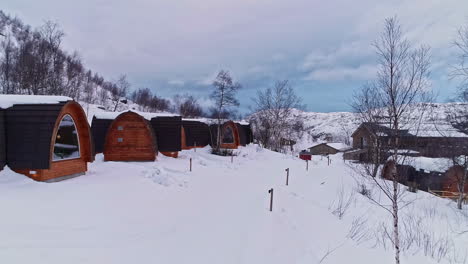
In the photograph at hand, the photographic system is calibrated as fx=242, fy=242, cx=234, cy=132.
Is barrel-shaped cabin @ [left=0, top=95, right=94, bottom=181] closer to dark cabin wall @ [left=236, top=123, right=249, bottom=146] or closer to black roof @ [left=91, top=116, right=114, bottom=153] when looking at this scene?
black roof @ [left=91, top=116, right=114, bottom=153]

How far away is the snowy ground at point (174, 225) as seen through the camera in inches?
179

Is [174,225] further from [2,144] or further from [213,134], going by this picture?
[213,134]

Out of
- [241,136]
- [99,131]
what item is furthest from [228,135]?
[99,131]

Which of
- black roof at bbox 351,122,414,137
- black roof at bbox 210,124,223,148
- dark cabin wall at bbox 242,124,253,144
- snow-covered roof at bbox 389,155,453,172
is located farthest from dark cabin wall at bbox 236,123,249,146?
black roof at bbox 351,122,414,137

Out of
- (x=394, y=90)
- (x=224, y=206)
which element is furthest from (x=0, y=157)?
(x=394, y=90)

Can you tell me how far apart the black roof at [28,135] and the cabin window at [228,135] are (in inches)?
757

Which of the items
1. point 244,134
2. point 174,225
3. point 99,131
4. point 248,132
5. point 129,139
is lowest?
point 174,225

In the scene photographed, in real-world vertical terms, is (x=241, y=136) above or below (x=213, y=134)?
below

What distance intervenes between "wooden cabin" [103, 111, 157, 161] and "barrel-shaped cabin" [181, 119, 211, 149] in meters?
6.97

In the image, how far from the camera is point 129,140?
601 inches

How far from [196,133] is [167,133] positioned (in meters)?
6.79

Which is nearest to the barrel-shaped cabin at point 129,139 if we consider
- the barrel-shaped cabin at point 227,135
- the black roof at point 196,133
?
the black roof at point 196,133

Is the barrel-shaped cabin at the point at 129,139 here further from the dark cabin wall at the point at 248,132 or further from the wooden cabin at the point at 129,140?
the dark cabin wall at the point at 248,132

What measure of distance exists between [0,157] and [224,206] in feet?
25.6
